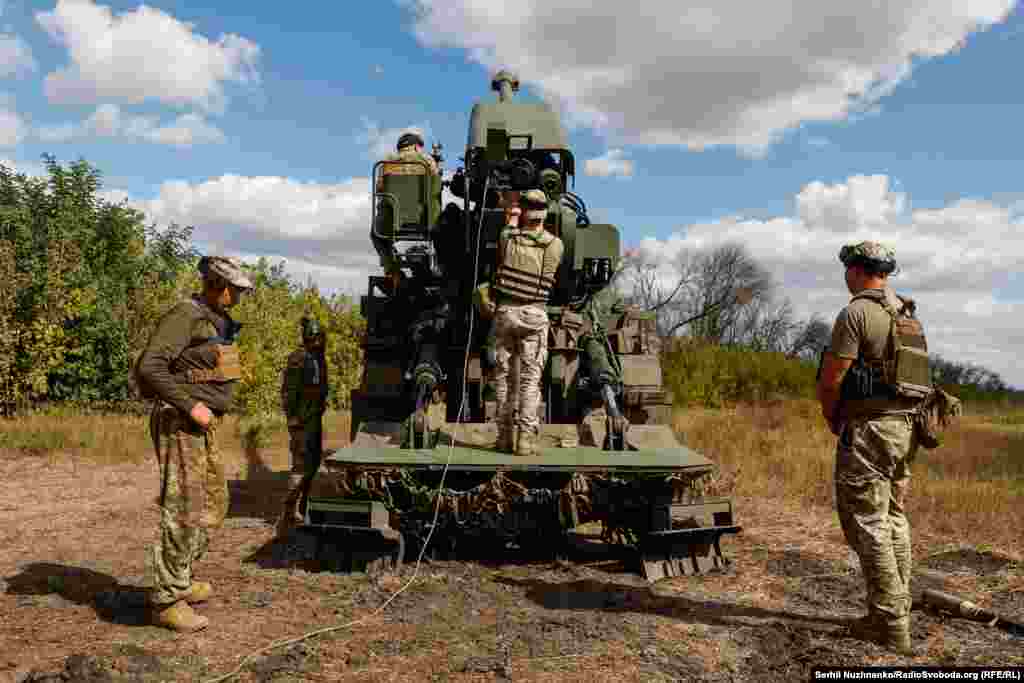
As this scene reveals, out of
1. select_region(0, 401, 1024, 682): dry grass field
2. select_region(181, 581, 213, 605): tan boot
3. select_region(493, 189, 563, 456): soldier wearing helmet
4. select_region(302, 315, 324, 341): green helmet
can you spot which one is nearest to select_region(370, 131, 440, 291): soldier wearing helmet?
select_region(302, 315, 324, 341): green helmet

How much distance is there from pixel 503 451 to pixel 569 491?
26.8 inches

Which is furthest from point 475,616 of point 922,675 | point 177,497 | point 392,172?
point 392,172

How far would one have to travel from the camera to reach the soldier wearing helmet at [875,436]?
414cm

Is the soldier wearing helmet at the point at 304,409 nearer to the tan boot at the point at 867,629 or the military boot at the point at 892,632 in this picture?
the tan boot at the point at 867,629

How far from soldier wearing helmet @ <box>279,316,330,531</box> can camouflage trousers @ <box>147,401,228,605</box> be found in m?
2.78

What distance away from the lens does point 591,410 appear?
679 centimetres

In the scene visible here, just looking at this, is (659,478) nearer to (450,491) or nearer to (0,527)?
(450,491)

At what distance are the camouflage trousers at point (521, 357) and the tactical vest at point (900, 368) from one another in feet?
7.40

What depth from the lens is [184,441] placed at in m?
4.41

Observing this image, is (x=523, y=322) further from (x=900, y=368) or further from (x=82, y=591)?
(x=82, y=591)

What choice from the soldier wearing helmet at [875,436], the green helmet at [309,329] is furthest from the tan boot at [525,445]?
the green helmet at [309,329]

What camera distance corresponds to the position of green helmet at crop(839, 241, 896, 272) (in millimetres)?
4301

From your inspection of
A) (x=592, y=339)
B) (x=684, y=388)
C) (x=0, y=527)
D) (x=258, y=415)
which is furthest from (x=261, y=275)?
(x=592, y=339)

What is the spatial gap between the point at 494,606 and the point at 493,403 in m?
2.11
